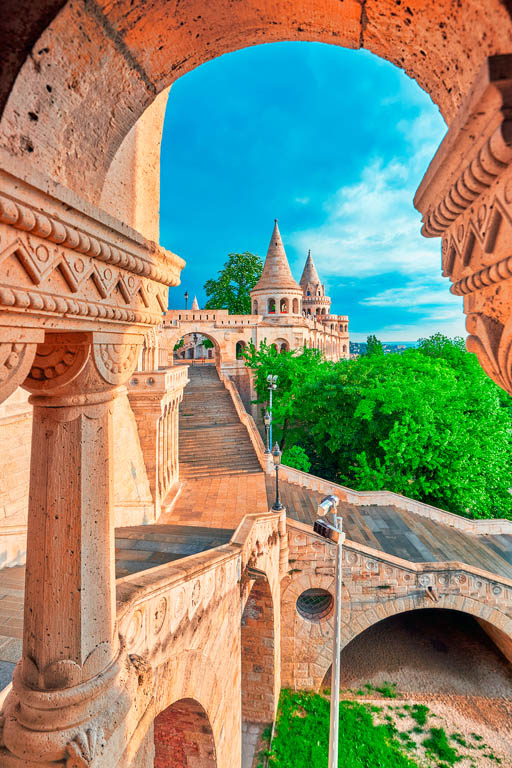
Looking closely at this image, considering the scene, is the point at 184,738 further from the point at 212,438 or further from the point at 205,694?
the point at 212,438

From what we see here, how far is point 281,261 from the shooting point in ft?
130

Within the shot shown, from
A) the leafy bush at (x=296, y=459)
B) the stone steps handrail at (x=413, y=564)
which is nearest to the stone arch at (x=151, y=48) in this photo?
the stone steps handrail at (x=413, y=564)

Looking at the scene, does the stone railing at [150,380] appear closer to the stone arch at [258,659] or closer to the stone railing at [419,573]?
the stone railing at [419,573]

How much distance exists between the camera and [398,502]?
18.9m

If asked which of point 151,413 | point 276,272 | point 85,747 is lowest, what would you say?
point 85,747

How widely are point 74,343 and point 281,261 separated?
3955cm

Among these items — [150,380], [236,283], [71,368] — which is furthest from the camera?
[236,283]

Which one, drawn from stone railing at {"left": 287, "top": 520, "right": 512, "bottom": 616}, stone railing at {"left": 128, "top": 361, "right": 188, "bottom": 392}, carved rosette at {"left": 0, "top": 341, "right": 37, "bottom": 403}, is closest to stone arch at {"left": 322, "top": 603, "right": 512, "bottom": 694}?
stone railing at {"left": 287, "top": 520, "right": 512, "bottom": 616}

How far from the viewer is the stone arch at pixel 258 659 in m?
13.2

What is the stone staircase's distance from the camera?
1866 cm

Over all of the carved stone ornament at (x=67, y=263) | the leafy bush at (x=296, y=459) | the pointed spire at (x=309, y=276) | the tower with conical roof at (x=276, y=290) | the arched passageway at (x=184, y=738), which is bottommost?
the arched passageway at (x=184, y=738)

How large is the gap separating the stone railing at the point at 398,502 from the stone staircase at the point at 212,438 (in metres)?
2.10

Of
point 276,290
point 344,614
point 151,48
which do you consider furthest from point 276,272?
point 151,48

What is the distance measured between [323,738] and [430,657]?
671 centimetres
